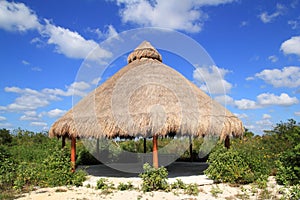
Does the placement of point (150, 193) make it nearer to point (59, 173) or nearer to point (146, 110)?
point (146, 110)

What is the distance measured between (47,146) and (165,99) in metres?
6.74

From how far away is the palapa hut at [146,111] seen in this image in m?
6.51

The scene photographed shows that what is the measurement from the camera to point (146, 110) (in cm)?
661

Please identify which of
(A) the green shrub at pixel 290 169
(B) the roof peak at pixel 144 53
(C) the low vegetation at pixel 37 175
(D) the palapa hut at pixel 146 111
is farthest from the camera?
(B) the roof peak at pixel 144 53

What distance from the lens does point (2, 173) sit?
6559 mm

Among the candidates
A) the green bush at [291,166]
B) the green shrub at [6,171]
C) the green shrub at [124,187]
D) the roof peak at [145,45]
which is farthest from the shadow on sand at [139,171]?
the roof peak at [145,45]

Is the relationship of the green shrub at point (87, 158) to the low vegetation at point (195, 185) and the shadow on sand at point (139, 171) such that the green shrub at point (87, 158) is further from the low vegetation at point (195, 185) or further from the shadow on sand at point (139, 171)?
the low vegetation at point (195, 185)

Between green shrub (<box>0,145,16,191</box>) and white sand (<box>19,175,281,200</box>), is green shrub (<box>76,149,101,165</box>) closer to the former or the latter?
green shrub (<box>0,145,16,191</box>)

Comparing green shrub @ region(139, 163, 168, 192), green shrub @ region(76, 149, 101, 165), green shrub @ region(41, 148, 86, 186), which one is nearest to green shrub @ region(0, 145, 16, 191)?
green shrub @ region(41, 148, 86, 186)

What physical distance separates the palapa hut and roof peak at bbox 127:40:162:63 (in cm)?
61

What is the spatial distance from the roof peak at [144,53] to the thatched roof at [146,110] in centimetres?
60

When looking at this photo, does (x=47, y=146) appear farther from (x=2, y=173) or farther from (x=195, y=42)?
(x=195, y=42)

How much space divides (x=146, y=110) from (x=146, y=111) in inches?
1.5

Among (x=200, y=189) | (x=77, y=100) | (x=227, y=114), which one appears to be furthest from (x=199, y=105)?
(x=77, y=100)
